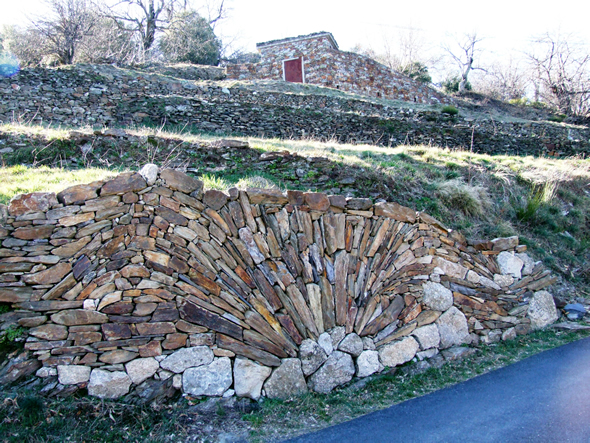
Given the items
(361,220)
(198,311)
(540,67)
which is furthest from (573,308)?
(540,67)

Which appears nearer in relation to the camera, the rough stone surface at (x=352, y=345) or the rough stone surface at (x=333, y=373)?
the rough stone surface at (x=333, y=373)

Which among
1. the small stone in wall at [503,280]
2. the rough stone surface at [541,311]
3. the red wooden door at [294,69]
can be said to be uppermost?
the red wooden door at [294,69]

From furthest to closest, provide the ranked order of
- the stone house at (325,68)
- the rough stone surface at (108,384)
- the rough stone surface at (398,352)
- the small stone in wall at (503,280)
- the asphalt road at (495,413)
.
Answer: the stone house at (325,68) < the small stone in wall at (503,280) < the rough stone surface at (398,352) < the asphalt road at (495,413) < the rough stone surface at (108,384)

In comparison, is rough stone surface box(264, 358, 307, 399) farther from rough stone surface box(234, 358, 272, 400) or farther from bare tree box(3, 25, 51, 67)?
bare tree box(3, 25, 51, 67)

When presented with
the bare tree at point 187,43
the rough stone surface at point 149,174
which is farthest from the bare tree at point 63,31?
the rough stone surface at point 149,174

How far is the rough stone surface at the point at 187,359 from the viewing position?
4.55 m

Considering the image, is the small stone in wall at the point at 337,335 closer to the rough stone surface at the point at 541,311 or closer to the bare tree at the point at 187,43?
the rough stone surface at the point at 541,311

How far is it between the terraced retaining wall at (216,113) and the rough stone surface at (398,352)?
7845 mm

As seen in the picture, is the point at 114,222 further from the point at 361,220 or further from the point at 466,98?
the point at 466,98

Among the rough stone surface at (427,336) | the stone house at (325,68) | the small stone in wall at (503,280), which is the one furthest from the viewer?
the stone house at (325,68)

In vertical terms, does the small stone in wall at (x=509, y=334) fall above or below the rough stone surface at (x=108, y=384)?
below

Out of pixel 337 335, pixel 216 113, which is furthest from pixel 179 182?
pixel 216 113

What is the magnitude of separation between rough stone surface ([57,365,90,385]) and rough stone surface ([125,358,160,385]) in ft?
1.34

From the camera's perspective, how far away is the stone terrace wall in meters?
4.26
